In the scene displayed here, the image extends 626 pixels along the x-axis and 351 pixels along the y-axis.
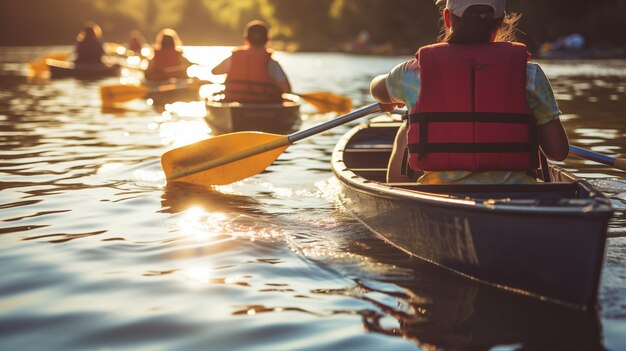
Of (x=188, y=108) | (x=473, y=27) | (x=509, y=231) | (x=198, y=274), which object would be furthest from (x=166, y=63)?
(x=509, y=231)

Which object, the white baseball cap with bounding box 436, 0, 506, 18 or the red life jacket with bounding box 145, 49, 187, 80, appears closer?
the white baseball cap with bounding box 436, 0, 506, 18

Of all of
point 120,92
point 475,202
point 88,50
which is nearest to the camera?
point 475,202

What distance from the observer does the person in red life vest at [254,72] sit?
36.2ft

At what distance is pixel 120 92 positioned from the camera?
50.0 ft

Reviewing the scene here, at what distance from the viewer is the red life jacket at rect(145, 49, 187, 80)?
1706 centimetres

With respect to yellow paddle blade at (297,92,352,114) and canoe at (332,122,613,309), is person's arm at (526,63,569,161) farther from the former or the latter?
yellow paddle blade at (297,92,352,114)

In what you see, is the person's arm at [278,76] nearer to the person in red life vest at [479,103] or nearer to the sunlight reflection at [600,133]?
the sunlight reflection at [600,133]

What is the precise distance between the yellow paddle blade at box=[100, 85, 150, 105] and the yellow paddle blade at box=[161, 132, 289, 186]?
795cm

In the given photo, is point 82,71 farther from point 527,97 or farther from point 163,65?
point 527,97

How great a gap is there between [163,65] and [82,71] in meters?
6.14

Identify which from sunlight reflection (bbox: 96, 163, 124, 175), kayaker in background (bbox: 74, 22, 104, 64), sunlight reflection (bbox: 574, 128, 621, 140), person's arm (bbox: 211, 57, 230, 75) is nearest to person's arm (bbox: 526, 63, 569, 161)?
sunlight reflection (bbox: 96, 163, 124, 175)

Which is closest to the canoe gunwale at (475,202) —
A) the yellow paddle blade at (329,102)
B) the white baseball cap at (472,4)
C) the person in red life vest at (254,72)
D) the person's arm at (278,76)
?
the white baseball cap at (472,4)

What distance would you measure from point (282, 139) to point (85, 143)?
4137mm

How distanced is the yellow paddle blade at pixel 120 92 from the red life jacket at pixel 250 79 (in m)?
4.20
